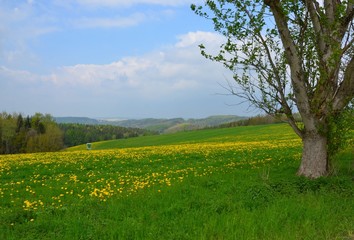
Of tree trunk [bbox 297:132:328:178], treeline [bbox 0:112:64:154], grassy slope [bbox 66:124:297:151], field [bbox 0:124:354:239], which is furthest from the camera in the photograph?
treeline [bbox 0:112:64:154]

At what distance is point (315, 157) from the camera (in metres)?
11.1

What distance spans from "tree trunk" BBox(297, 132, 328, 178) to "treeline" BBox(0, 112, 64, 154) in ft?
269

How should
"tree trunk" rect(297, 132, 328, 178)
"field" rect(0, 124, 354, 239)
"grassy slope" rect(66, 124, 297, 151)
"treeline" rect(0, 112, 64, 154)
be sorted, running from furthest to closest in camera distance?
1. "treeline" rect(0, 112, 64, 154)
2. "grassy slope" rect(66, 124, 297, 151)
3. "tree trunk" rect(297, 132, 328, 178)
4. "field" rect(0, 124, 354, 239)

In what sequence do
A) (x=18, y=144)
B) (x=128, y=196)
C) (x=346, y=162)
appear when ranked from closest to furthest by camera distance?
(x=128, y=196), (x=346, y=162), (x=18, y=144)

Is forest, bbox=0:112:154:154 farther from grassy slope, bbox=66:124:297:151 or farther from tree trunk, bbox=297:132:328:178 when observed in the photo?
tree trunk, bbox=297:132:328:178

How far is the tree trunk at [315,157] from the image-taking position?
1103 cm

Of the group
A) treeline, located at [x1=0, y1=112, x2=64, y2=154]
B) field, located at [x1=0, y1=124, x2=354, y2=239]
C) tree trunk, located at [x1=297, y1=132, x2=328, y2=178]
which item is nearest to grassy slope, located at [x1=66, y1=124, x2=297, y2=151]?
treeline, located at [x1=0, y1=112, x2=64, y2=154]

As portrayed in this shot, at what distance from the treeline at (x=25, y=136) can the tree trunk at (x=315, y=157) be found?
82134 mm

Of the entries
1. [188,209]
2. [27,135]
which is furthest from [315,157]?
[27,135]

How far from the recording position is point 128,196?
940 centimetres

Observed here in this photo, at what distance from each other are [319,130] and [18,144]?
301ft

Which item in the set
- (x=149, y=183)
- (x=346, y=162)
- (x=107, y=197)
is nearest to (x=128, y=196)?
(x=107, y=197)

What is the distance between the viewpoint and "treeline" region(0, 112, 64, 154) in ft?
277

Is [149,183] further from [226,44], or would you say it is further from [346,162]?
[346,162]
